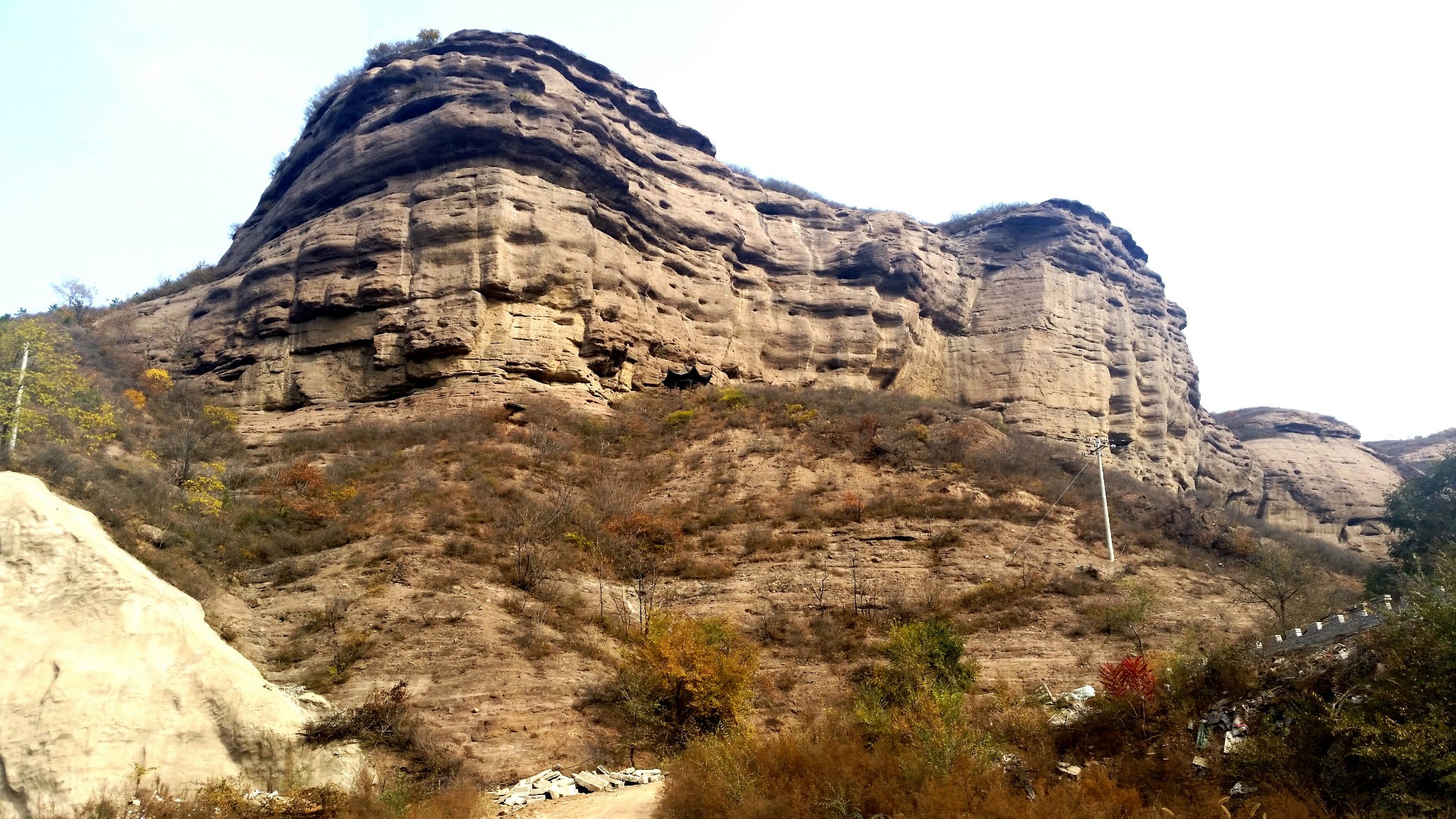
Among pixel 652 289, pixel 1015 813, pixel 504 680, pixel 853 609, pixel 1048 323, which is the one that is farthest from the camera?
pixel 1048 323

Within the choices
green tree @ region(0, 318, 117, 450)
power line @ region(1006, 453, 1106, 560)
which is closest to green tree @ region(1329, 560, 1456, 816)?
power line @ region(1006, 453, 1106, 560)

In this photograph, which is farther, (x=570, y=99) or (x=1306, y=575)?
(x=570, y=99)

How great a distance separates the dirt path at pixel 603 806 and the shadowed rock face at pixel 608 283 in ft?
60.8

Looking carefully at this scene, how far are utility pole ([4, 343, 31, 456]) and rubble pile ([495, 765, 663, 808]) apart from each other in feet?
38.6

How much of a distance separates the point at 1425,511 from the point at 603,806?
28.8 meters

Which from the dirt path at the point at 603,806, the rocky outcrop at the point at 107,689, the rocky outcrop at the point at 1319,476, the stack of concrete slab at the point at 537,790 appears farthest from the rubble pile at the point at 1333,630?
the rocky outcrop at the point at 1319,476

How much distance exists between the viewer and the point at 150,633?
40.0 ft

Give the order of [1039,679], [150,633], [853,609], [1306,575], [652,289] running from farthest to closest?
1. [652,289]
2. [1306,575]
3. [853,609]
4. [1039,679]
5. [150,633]

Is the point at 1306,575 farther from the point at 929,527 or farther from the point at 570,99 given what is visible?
the point at 570,99

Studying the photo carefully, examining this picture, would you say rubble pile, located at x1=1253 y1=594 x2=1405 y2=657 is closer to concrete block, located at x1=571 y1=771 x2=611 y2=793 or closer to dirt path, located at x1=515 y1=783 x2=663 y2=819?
dirt path, located at x1=515 y1=783 x2=663 y2=819

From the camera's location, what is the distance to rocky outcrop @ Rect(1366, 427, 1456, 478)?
59531 mm

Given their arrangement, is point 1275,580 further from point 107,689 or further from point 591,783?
point 107,689

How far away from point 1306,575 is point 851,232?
30.1 meters

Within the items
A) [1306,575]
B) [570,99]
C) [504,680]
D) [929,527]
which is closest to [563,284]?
[570,99]
